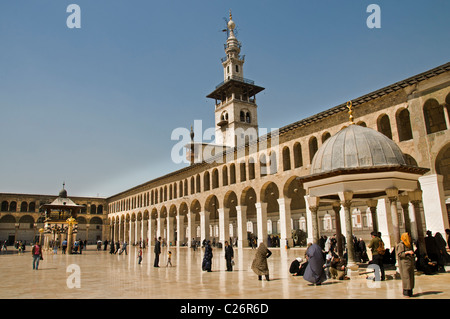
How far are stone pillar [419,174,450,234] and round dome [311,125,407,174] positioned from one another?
7445 mm

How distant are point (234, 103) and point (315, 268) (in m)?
38.3

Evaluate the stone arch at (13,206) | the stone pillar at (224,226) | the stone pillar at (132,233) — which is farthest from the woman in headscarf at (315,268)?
the stone arch at (13,206)

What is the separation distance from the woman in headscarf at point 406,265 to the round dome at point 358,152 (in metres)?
2.91

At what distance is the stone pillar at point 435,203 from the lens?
1545 cm

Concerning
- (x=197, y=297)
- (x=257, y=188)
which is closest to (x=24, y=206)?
(x=257, y=188)

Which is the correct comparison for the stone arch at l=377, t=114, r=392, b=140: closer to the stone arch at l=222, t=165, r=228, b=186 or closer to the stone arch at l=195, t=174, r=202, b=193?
the stone arch at l=222, t=165, r=228, b=186

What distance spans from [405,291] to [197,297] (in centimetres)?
421

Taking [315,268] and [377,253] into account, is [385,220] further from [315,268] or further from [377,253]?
[315,268]

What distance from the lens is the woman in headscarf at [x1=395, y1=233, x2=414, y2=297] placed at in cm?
650

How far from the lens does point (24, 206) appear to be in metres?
58.2

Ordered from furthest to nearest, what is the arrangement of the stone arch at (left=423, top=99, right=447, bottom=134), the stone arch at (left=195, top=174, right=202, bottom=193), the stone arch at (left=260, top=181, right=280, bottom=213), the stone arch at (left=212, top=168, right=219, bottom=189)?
the stone arch at (left=195, top=174, right=202, bottom=193) < the stone arch at (left=260, top=181, right=280, bottom=213) < the stone arch at (left=212, top=168, right=219, bottom=189) < the stone arch at (left=423, top=99, right=447, bottom=134)

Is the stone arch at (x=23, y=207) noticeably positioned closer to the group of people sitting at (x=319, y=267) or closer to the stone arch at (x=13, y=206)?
the stone arch at (x=13, y=206)

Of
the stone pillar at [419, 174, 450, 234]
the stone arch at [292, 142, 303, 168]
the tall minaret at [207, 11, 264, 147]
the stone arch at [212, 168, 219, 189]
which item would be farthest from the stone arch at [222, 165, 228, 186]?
the stone pillar at [419, 174, 450, 234]
